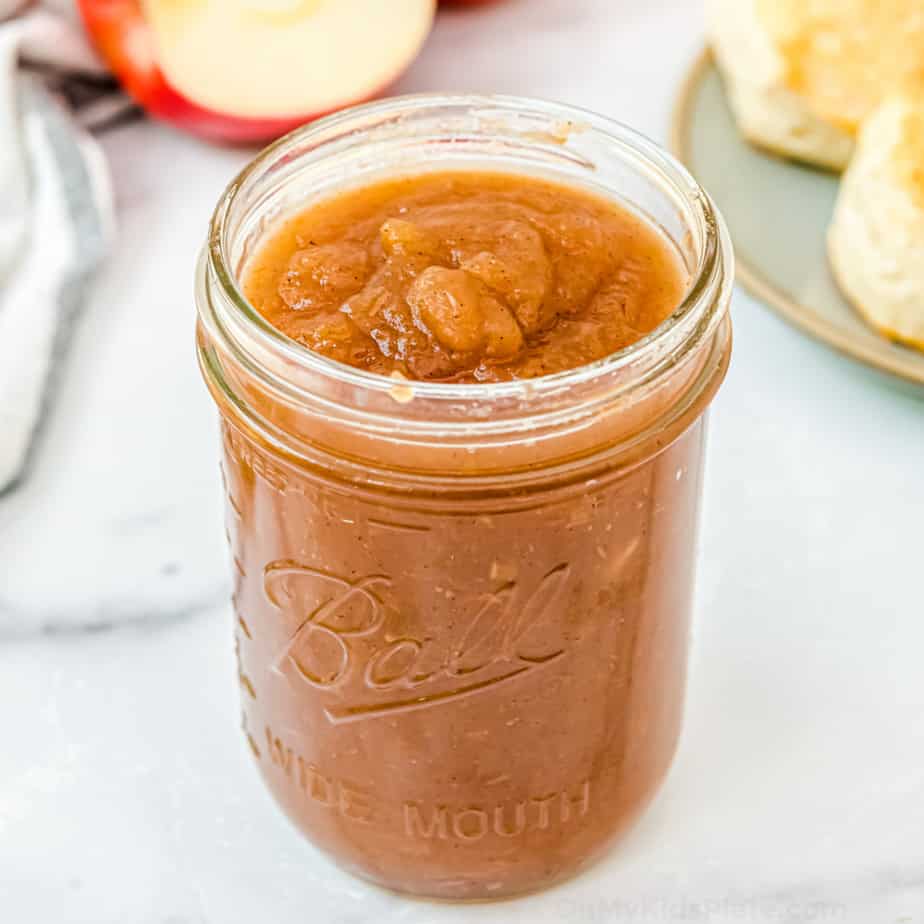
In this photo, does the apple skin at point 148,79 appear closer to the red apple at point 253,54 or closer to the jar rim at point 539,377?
the red apple at point 253,54

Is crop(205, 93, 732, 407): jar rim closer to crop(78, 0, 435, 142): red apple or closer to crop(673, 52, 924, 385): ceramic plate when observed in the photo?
crop(673, 52, 924, 385): ceramic plate

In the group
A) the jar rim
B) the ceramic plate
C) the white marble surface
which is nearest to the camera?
the jar rim

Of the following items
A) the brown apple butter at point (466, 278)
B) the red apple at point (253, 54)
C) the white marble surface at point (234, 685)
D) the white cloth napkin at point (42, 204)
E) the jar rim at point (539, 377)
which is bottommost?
the white marble surface at point (234, 685)

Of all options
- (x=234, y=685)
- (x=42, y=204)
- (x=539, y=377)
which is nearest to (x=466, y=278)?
(x=539, y=377)

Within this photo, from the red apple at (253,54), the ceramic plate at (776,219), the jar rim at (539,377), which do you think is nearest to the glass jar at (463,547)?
the jar rim at (539,377)

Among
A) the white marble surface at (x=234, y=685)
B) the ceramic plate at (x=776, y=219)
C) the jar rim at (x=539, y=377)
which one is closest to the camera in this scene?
the jar rim at (x=539, y=377)

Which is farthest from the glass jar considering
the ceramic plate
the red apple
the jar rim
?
the red apple

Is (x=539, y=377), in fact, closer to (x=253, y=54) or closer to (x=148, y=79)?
(x=253, y=54)
